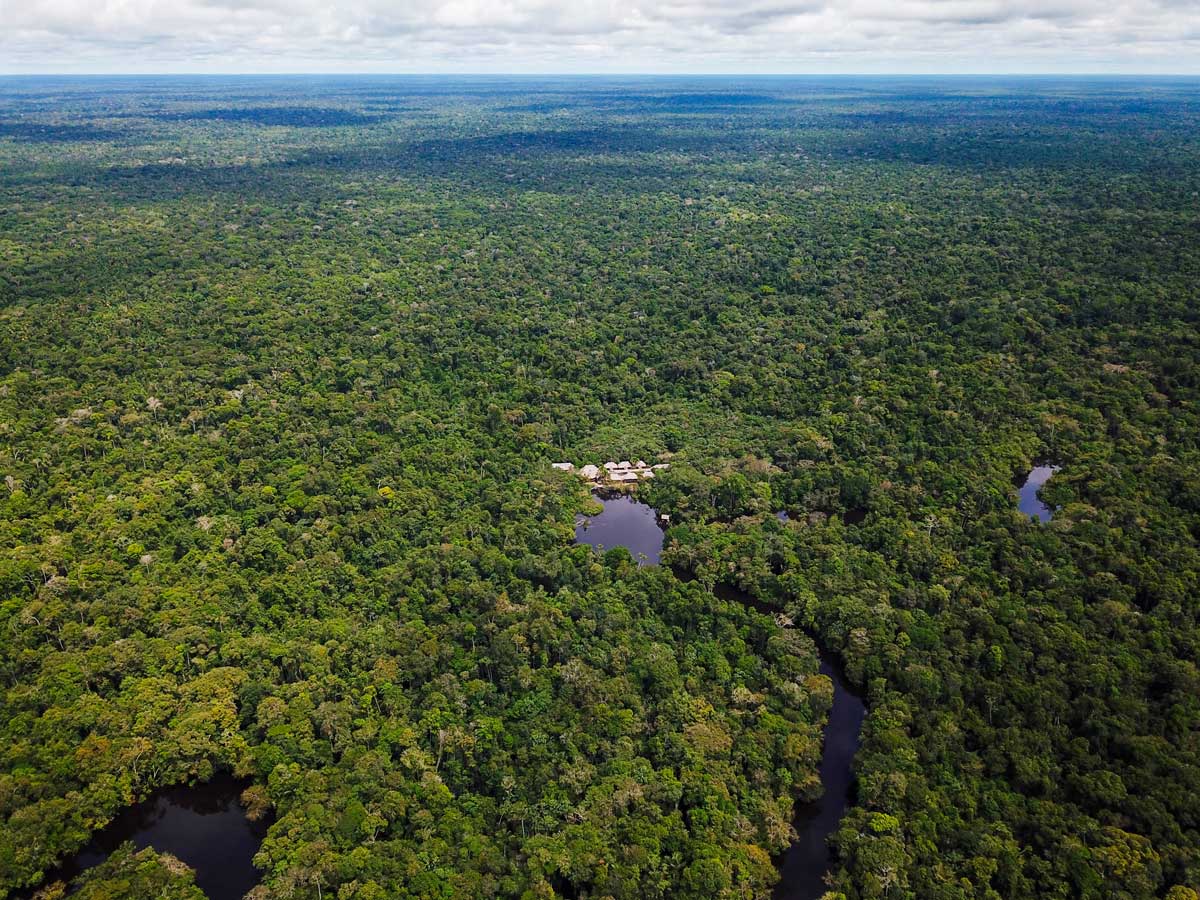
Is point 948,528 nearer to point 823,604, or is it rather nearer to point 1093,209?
point 823,604

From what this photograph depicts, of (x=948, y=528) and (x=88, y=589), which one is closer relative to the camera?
(x=88, y=589)

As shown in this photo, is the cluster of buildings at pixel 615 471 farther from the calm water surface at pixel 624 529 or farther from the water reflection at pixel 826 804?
the water reflection at pixel 826 804

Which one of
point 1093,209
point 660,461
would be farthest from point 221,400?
point 1093,209

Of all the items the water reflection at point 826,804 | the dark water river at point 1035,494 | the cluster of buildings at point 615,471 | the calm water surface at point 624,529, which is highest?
the cluster of buildings at point 615,471

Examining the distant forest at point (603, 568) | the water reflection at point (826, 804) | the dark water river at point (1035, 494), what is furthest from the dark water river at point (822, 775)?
the dark water river at point (1035, 494)

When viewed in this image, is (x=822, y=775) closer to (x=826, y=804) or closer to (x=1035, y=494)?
(x=826, y=804)

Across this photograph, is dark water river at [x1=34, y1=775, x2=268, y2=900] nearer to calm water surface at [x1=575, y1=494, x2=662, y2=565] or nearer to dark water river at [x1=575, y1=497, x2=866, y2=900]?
dark water river at [x1=575, y1=497, x2=866, y2=900]

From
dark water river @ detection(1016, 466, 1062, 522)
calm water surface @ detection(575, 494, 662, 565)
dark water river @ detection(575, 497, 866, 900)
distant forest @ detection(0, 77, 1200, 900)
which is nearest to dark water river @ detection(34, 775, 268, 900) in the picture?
distant forest @ detection(0, 77, 1200, 900)
